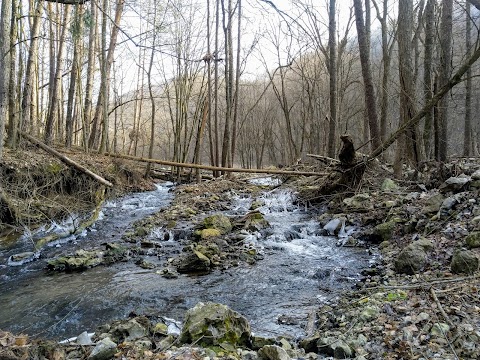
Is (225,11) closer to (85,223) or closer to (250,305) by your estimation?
(85,223)

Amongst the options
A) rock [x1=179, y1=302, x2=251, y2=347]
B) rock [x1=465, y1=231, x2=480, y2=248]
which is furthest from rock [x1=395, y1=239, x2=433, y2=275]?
rock [x1=179, y1=302, x2=251, y2=347]

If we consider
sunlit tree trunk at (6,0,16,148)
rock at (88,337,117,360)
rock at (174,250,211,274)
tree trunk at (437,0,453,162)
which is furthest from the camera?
sunlit tree trunk at (6,0,16,148)

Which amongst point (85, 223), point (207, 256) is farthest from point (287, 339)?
point (85, 223)

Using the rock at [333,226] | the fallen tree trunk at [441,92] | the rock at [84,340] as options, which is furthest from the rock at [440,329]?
the rock at [333,226]

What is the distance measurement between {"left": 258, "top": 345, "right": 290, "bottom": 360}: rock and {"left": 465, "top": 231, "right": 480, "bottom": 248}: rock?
2771 millimetres

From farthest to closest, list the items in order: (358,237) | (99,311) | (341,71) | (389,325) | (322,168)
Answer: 1. (341,71)
2. (322,168)
3. (358,237)
4. (99,311)
5. (389,325)

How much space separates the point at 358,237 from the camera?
6387 mm

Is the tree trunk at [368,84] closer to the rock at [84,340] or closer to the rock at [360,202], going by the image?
the rock at [360,202]

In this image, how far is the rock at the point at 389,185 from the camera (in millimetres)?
7566

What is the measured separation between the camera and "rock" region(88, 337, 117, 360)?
2520mm

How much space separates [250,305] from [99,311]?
1.81 meters

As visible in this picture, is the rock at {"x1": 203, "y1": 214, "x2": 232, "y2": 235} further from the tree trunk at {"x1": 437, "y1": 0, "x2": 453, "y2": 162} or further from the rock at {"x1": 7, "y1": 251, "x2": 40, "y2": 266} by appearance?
the tree trunk at {"x1": 437, "y1": 0, "x2": 453, "y2": 162}

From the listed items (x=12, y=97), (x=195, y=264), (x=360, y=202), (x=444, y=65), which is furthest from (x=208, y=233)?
(x=444, y=65)

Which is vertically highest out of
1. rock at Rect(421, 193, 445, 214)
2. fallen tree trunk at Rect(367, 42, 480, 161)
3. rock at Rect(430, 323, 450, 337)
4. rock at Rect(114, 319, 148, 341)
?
fallen tree trunk at Rect(367, 42, 480, 161)
